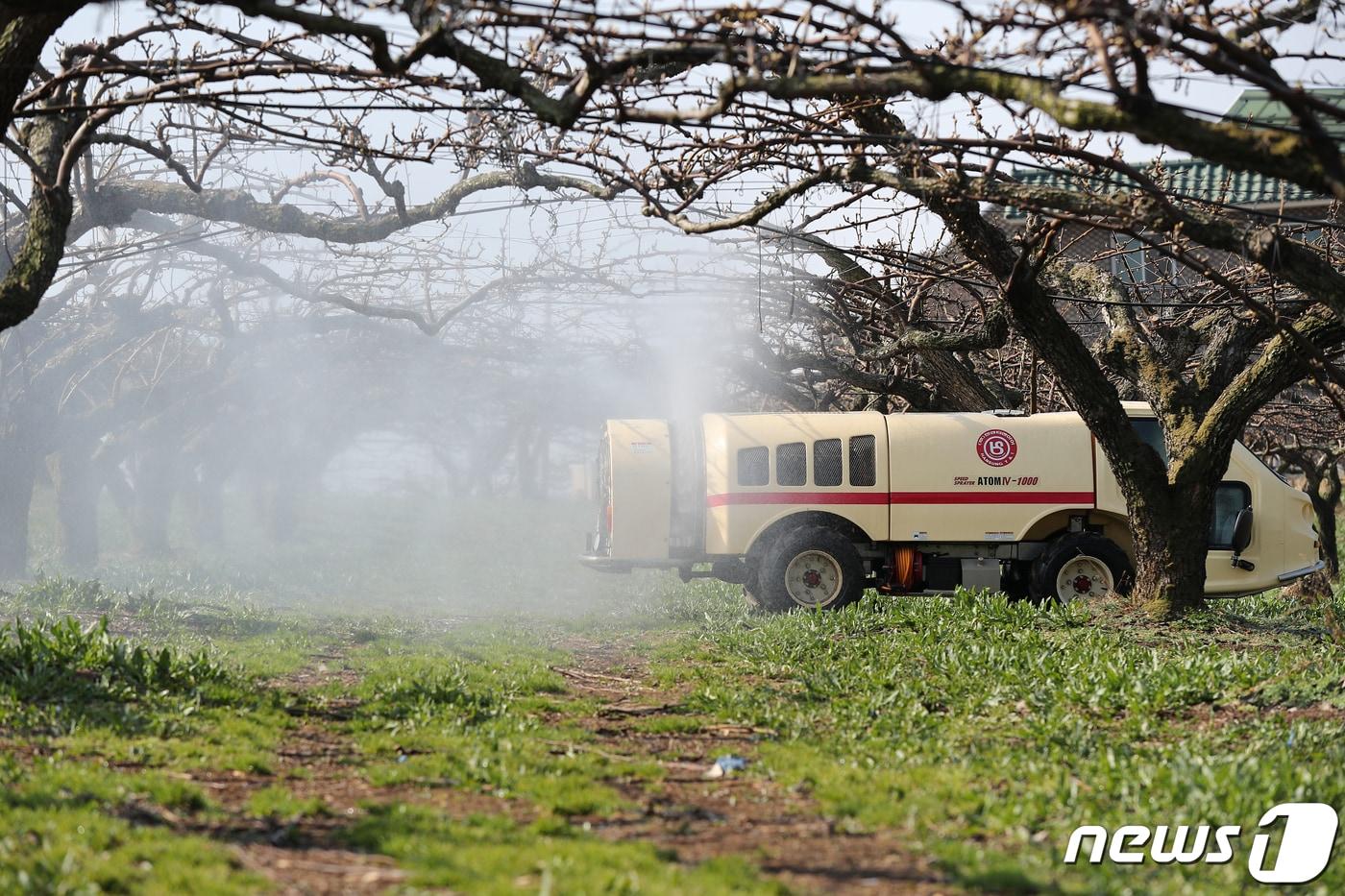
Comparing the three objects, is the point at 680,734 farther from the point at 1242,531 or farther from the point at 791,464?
the point at 1242,531

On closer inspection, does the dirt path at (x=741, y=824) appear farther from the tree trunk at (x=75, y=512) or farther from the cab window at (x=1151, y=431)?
the tree trunk at (x=75, y=512)

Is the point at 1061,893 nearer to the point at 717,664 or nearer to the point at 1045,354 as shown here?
the point at 717,664

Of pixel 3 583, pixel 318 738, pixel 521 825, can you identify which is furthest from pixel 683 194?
pixel 3 583

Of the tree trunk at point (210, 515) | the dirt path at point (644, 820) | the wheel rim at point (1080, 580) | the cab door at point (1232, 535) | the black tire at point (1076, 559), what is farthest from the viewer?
the tree trunk at point (210, 515)

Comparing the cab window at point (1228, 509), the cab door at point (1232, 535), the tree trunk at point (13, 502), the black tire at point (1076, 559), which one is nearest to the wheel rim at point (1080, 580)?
the black tire at point (1076, 559)

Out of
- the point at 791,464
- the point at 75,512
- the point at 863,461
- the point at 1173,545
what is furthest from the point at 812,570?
the point at 75,512

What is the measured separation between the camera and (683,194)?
31.6ft

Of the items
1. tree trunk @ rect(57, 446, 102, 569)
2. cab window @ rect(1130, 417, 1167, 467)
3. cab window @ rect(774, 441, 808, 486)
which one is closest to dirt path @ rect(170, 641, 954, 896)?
cab window @ rect(774, 441, 808, 486)

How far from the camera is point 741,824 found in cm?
588

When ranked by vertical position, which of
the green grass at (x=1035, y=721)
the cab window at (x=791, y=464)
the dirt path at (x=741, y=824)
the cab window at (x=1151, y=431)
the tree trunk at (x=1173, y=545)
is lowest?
the dirt path at (x=741, y=824)

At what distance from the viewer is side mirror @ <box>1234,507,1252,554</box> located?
1655 centimetres

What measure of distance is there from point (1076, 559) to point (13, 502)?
56.1 feet

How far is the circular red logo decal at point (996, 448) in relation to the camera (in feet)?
54.0

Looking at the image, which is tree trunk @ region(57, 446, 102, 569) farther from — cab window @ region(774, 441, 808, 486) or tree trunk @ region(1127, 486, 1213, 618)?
tree trunk @ region(1127, 486, 1213, 618)
